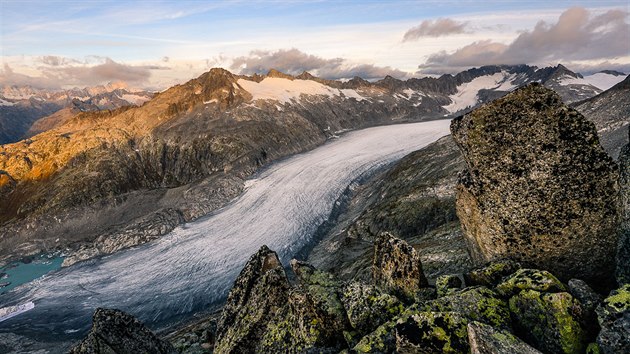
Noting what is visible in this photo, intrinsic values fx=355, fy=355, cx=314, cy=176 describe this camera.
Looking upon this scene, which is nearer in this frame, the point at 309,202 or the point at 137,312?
the point at 137,312

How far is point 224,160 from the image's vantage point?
19000 cm

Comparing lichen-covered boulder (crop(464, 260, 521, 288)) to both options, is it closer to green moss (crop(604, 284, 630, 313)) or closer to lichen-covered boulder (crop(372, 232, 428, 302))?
lichen-covered boulder (crop(372, 232, 428, 302))

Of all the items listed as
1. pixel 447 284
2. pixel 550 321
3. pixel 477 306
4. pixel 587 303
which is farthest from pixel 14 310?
pixel 587 303

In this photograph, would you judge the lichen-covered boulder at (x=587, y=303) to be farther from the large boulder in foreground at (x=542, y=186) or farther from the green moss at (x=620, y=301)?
the large boulder in foreground at (x=542, y=186)

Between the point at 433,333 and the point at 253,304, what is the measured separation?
13.1m

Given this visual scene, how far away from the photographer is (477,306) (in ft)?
36.9

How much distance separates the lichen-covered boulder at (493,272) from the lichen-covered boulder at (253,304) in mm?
10671

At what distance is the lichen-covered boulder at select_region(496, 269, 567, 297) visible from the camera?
11.0m

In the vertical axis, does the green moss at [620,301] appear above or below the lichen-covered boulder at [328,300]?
above

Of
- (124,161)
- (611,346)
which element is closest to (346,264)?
(611,346)

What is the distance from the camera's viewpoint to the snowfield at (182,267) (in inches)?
3182

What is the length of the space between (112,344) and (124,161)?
205 meters

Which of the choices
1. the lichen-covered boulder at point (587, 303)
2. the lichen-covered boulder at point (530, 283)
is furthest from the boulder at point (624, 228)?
the lichen-covered boulder at point (530, 283)

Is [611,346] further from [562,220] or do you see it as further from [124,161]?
[124,161]
